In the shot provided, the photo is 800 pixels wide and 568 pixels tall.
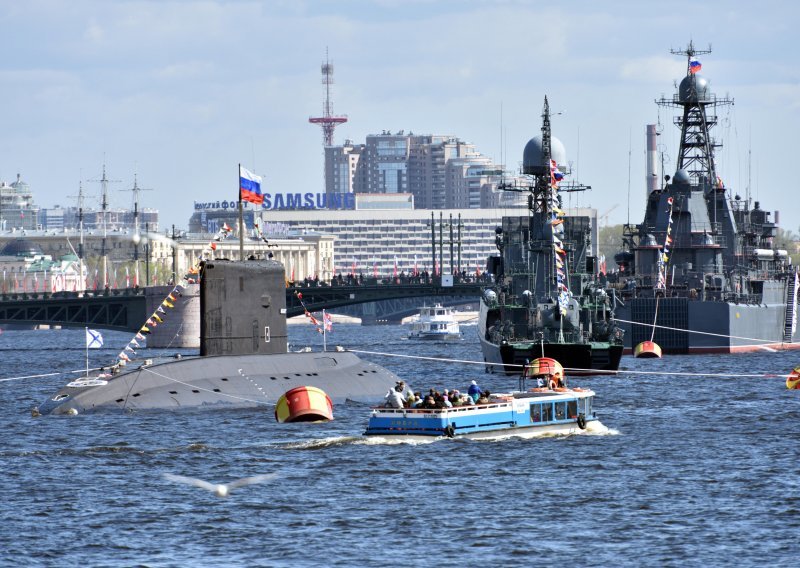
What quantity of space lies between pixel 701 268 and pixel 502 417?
239ft

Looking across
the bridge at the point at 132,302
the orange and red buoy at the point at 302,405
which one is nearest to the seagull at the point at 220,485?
the orange and red buoy at the point at 302,405

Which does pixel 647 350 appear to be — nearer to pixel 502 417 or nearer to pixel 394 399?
pixel 502 417

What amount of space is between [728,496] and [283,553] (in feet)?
42.2

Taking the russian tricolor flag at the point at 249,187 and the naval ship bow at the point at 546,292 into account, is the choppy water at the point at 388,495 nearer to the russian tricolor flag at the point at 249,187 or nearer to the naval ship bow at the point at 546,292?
the russian tricolor flag at the point at 249,187

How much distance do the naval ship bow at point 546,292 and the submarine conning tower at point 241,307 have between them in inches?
773

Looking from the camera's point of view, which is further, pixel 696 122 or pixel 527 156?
pixel 696 122

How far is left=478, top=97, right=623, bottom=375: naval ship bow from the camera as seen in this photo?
3199 inches

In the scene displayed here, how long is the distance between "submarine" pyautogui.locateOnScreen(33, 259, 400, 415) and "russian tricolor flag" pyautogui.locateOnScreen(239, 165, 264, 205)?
2708mm

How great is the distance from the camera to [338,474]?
42.1 metres

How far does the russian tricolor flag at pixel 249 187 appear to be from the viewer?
187 feet

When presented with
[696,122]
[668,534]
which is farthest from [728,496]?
[696,122]

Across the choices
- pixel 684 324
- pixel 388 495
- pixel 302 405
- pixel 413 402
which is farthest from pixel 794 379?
pixel 684 324

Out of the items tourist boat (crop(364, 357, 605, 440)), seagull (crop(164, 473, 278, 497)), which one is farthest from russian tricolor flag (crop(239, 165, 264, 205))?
seagull (crop(164, 473, 278, 497))

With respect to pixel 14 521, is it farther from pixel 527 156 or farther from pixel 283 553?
pixel 527 156
